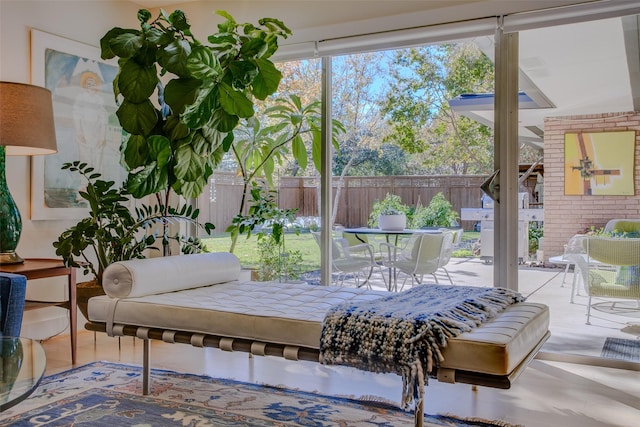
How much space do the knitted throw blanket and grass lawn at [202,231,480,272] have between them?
5.13 feet

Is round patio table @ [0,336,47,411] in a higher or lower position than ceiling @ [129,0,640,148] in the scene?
lower

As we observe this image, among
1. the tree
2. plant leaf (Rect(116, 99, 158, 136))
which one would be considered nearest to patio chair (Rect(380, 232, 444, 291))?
the tree

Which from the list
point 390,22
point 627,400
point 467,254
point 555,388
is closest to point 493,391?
point 555,388

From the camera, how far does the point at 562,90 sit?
3404 millimetres

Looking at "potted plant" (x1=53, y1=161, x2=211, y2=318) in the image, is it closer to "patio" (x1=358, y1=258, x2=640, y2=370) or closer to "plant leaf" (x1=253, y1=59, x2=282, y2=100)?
"plant leaf" (x1=253, y1=59, x2=282, y2=100)

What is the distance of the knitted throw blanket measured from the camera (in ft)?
6.07

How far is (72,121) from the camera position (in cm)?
407

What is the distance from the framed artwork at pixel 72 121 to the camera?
3.84 m

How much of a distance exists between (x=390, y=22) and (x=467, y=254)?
1634 millimetres

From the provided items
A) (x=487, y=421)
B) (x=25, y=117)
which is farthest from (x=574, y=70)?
(x=25, y=117)

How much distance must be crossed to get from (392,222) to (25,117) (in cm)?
239

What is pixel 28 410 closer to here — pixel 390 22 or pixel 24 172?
pixel 24 172

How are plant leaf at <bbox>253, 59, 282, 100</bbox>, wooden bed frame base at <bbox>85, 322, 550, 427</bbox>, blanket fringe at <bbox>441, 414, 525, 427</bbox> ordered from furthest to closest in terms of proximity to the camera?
plant leaf at <bbox>253, 59, 282, 100</bbox> < blanket fringe at <bbox>441, 414, 525, 427</bbox> < wooden bed frame base at <bbox>85, 322, 550, 427</bbox>

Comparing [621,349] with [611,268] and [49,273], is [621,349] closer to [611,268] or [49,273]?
[611,268]
